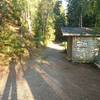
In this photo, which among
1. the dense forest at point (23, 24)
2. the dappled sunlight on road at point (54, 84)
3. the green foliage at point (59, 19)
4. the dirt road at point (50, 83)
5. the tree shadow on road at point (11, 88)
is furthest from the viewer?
the green foliage at point (59, 19)

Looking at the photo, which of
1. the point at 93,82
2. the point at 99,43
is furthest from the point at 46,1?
the point at 93,82

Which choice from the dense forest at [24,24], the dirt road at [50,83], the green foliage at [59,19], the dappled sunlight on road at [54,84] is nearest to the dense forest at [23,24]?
the dense forest at [24,24]

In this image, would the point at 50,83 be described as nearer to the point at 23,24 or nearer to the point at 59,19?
the point at 23,24

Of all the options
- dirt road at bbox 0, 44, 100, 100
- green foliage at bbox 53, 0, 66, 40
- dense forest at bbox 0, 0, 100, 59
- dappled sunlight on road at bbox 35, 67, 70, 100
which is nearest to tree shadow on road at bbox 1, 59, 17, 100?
dirt road at bbox 0, 44, 100, 100

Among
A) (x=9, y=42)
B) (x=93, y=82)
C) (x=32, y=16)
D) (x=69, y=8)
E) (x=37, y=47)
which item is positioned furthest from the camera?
(x=69, y=8)

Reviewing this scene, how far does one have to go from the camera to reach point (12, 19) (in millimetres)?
29891

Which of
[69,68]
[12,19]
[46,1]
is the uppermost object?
[46,1]

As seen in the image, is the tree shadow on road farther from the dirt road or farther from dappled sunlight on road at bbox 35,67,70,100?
dappled sunlight on road at bbox 35,67,70,100

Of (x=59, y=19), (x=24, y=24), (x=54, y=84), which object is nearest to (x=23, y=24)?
(x=24, y=24)

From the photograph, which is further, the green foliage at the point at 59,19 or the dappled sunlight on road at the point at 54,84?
the green foliage at the point at 59,19

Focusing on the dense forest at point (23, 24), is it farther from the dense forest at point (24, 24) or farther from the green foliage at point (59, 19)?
the green foliage at point (59, 19)

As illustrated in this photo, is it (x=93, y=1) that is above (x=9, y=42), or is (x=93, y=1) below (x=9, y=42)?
above

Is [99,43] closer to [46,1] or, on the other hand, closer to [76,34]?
[76,34]

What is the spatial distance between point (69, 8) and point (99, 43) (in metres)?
29.4
